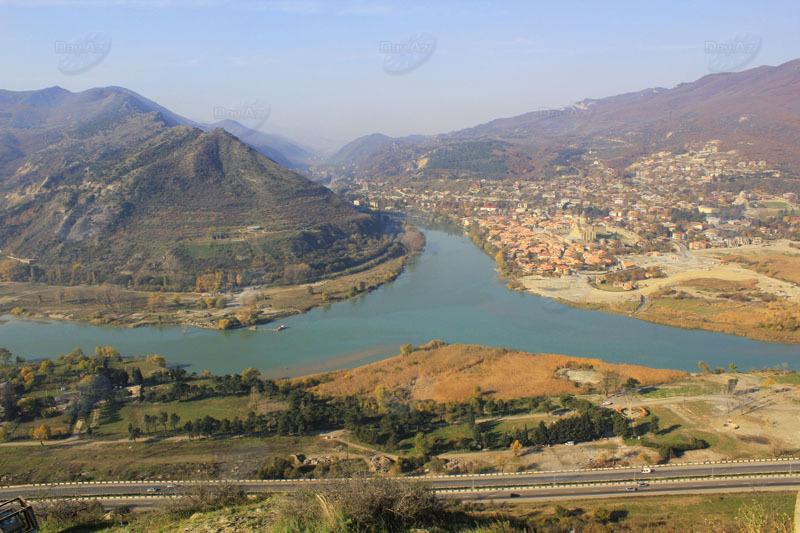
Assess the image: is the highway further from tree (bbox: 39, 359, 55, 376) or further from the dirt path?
tree (bbox: 39, 359, 55, 376)

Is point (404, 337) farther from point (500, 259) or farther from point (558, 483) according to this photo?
point (500, 259)

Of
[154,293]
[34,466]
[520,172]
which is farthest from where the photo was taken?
[520,172]

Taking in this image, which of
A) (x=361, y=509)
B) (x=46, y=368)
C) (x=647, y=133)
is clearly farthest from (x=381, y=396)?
(x=647, y=133)

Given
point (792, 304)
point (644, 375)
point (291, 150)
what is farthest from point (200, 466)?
point (291, 150)

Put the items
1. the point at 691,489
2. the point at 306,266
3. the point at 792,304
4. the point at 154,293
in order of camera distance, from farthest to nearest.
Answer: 1. the point at 306,266
2. the point at 154,293
3. the point at 792,304
4. the point at 691,489

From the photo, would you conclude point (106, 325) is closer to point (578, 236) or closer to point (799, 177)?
point (578, 236)

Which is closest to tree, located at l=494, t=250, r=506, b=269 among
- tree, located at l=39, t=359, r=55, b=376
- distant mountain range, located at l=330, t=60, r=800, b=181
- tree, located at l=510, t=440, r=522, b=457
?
tree, located at l=510, t=440, r=522, b=457

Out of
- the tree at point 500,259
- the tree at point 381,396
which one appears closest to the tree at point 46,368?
the tree at point 381,396
